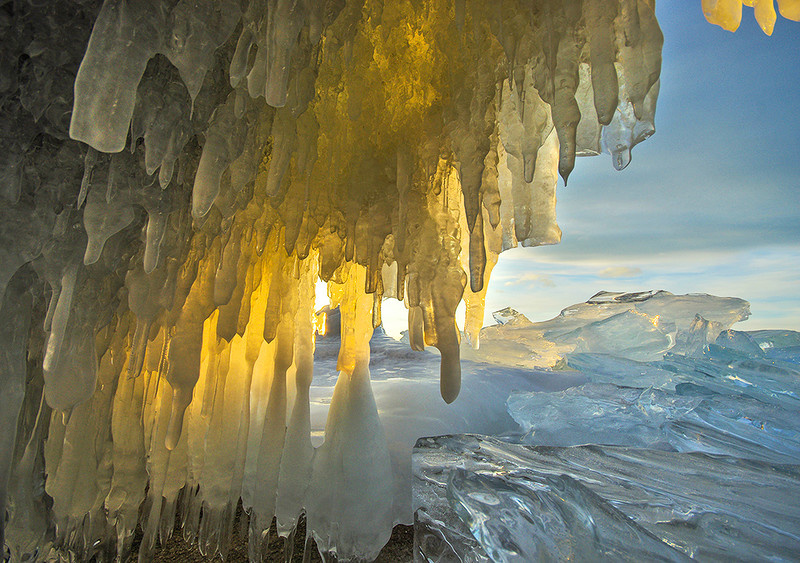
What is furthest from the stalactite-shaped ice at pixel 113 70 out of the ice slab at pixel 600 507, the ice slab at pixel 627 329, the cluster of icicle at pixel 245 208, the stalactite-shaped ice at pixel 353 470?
the ice slab at pixel 627 329

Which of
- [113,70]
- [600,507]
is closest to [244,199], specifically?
[113,70]

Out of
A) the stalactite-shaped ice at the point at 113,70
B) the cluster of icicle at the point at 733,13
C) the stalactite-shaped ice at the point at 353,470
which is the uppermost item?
the cluster of icicle at the point at 733,13

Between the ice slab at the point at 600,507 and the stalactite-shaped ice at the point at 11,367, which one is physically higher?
the stalactite-shaped ice at the point at 11,367

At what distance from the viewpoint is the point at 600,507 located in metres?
1.73

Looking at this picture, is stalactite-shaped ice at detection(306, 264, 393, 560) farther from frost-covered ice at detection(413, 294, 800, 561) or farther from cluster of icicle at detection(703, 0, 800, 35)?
cluster of icicle at detection(703, 0, 800, 35)

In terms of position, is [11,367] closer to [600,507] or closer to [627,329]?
[600,507]

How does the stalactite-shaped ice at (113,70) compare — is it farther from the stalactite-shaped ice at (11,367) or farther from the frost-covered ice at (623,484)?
the frost-covered ice at (623,484)

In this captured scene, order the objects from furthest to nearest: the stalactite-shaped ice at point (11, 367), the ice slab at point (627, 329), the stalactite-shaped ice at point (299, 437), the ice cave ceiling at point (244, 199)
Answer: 1. the ice slab at point (627, 329)
2. the stalactite-shaped ice at point (299, 437)
3. the stalactite-shaped ice at point (11, 367)
4. the ice cave ceiling at point (244, 199)

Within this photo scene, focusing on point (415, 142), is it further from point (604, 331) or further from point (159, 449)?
point (604, 331)

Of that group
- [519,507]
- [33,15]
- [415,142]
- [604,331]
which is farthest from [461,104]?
[604,331]

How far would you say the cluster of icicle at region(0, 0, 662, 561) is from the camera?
150 cm

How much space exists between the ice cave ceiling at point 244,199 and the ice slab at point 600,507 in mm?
688

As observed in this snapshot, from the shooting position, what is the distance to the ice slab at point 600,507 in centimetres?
153

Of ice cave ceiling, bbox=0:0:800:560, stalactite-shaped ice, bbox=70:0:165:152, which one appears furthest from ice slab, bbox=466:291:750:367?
stalactite-shaped ice, bbox=70:0:165:152
